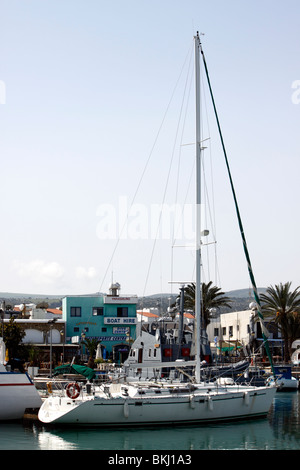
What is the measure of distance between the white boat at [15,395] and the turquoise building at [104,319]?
125 feet

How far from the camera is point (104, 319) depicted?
7269 centimetres

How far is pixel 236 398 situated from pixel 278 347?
Result: 184 ft

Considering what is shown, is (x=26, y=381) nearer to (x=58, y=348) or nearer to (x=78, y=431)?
(x=78, y=431)

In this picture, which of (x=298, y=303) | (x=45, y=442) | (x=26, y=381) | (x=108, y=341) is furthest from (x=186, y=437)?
(x=108, y=341)

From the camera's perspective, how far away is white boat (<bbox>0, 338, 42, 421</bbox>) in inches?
1307

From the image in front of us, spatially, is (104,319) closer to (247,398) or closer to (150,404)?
(247,398)

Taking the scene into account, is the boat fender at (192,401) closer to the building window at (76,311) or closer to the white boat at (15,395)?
the white boat at (15,395)

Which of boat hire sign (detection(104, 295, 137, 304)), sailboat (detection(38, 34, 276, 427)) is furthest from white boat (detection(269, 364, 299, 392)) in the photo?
sailboat (detection(38, 34, 276, 427))

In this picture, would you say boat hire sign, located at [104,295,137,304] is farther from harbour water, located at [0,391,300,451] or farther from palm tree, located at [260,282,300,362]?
harbour water, located at [0,391,300,451]

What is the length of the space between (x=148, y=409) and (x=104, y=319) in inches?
1672

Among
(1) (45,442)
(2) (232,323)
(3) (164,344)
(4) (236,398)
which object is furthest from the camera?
(2) (232,323)

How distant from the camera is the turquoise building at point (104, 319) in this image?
72375 millimetres

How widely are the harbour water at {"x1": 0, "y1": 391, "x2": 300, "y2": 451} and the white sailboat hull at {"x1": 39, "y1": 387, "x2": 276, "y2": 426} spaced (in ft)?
1.49

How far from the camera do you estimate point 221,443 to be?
27.2m
